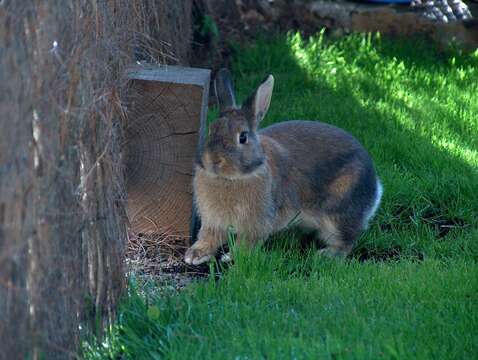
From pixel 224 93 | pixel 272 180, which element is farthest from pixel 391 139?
pixel 224 93

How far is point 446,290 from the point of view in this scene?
3.89 metres

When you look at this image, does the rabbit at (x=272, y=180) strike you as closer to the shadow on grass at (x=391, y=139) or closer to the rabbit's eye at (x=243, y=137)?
the rabbit's eye at (x=243, y=137)

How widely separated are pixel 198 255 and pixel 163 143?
582mm

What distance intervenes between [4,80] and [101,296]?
3.61ft

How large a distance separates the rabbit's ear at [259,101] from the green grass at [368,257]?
2.13 feet

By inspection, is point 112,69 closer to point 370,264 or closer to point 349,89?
point 370,264

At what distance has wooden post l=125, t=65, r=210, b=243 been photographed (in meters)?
4.63

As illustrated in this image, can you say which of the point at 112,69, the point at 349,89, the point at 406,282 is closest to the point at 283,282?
the point at 406,282

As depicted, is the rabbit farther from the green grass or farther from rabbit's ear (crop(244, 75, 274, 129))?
the green grass

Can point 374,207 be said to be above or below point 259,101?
below

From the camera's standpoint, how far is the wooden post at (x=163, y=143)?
4.63 m

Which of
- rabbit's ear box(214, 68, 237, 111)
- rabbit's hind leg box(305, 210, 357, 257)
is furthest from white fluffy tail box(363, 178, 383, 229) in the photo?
rabbit's ear box(214, 68, 237, 111)

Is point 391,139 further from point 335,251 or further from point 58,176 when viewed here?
point 58,176

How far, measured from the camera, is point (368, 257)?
4.82 m
